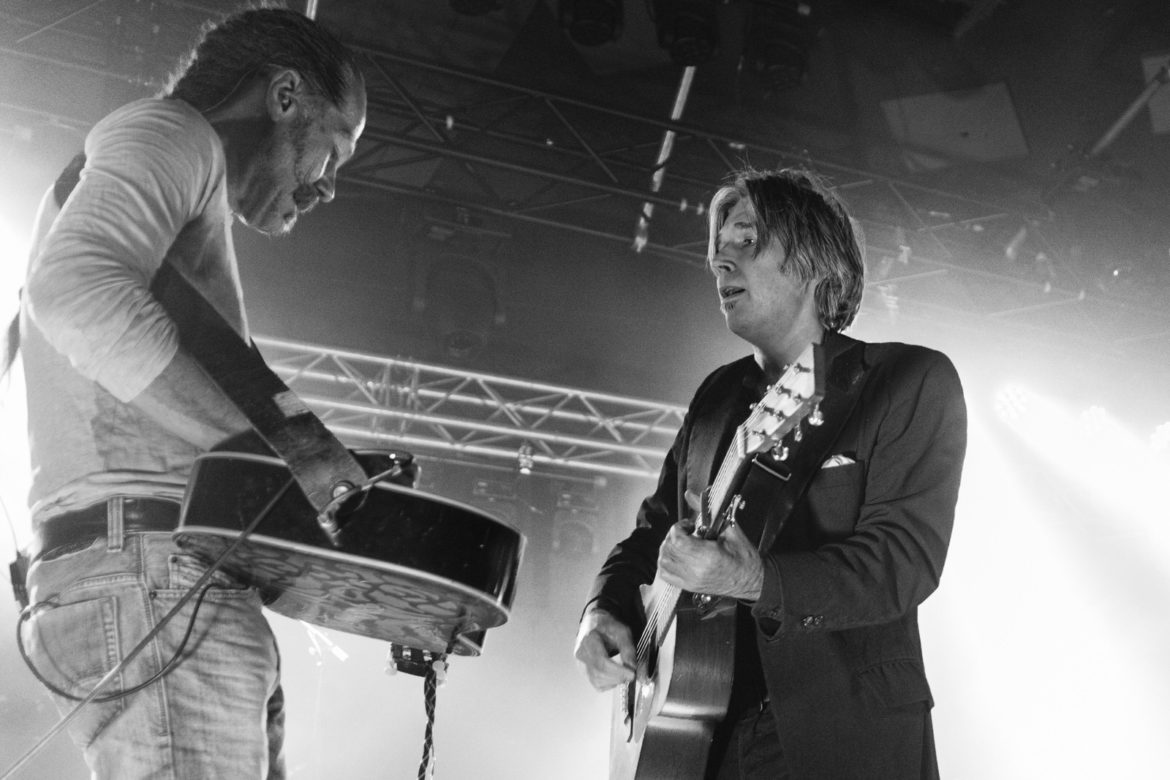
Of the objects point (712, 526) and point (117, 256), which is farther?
point (712, 526)

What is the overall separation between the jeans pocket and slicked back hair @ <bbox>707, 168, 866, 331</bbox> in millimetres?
2016

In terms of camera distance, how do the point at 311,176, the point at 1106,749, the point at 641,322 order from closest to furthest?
the point at 311,176, the point at 1106,749, the point at 641,322

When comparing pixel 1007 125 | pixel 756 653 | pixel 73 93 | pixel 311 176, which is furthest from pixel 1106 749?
pixel 73 93

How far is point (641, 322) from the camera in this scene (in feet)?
34.0

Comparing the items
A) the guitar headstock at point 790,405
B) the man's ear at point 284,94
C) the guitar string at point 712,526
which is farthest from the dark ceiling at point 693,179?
the guitar headstock at point 790,405

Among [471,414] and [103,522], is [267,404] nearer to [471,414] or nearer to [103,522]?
[103,522]

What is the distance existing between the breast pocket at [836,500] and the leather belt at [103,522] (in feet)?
4.71

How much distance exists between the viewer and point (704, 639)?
8.30ft

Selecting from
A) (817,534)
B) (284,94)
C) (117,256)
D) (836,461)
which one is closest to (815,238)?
(836,461)

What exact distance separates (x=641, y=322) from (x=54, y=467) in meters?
8.70

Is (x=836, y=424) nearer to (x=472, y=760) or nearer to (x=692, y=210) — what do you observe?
(x=692, y=210)

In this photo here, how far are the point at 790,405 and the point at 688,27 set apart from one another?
5690mm

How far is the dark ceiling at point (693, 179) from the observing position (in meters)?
8.34

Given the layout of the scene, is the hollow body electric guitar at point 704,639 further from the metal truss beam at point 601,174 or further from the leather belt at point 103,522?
the metal truss beam at point 601,174
